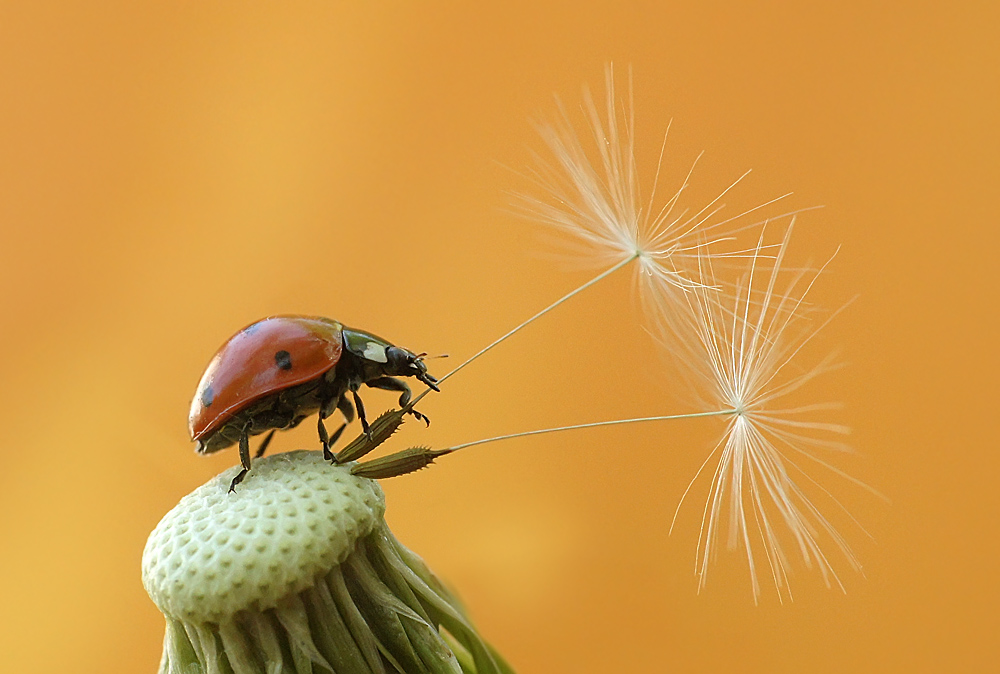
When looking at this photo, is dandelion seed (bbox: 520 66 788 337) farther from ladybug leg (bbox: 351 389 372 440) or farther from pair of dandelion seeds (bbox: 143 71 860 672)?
ladybug leg (bbox: 351 389 372 440)

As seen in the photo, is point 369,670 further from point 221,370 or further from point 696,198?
point 696,198

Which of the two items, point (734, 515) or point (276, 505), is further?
point (734, 515)

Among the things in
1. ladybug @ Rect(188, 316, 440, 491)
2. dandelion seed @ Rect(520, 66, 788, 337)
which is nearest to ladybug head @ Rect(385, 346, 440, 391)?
ladybug @ Rect(188, 316, 440, 491)

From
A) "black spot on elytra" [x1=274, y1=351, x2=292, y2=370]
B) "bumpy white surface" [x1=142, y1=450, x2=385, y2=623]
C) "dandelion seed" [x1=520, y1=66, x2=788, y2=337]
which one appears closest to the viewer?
"bumpy white surface" [x1=142, y1=450, x2=385, y2=623]

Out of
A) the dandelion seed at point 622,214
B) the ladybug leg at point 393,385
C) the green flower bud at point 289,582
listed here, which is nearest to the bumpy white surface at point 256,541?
the green flower bud at point 289,582

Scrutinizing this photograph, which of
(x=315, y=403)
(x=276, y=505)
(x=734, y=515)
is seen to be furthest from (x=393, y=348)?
(x=734, y=515)

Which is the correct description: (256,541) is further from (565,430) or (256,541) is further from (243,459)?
(565,430)
